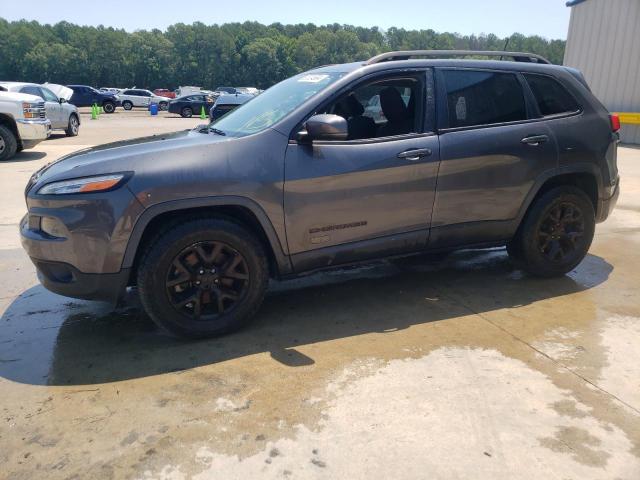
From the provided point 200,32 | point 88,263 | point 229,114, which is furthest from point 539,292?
point 200,32

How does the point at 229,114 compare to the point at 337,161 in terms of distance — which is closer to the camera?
the point at 337,161

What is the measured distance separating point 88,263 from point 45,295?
144 centimetres

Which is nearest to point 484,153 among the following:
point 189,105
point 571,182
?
point 571,182

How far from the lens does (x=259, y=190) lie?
3.39 metres

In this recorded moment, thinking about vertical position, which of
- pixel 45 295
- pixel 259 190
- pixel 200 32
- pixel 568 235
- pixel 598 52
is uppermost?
pixel 200 32

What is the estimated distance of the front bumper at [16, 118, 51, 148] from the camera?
11094 mm

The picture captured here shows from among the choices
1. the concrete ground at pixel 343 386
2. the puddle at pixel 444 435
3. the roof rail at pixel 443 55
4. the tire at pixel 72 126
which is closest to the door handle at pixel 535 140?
the roof rail at pixel 443 55

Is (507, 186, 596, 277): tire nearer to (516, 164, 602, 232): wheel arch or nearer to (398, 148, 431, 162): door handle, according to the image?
(516, 164, 602, 232): wheel arch

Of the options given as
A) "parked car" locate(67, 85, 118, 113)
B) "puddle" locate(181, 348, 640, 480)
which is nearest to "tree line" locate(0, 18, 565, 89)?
"parked car" locate(67, 85, 118, 113)

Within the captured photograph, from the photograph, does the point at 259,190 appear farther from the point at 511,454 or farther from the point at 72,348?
the point at 511,454

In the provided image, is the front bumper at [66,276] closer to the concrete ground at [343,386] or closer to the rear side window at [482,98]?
the concrete ground at [343,386]

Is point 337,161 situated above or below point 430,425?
above

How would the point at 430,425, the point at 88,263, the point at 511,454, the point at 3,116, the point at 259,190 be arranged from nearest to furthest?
the point at 511,454
the point at 430,425
the point at 88,263
the point at 259,190
the point at 3,116

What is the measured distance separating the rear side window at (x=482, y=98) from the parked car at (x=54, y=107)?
44.5 feet
